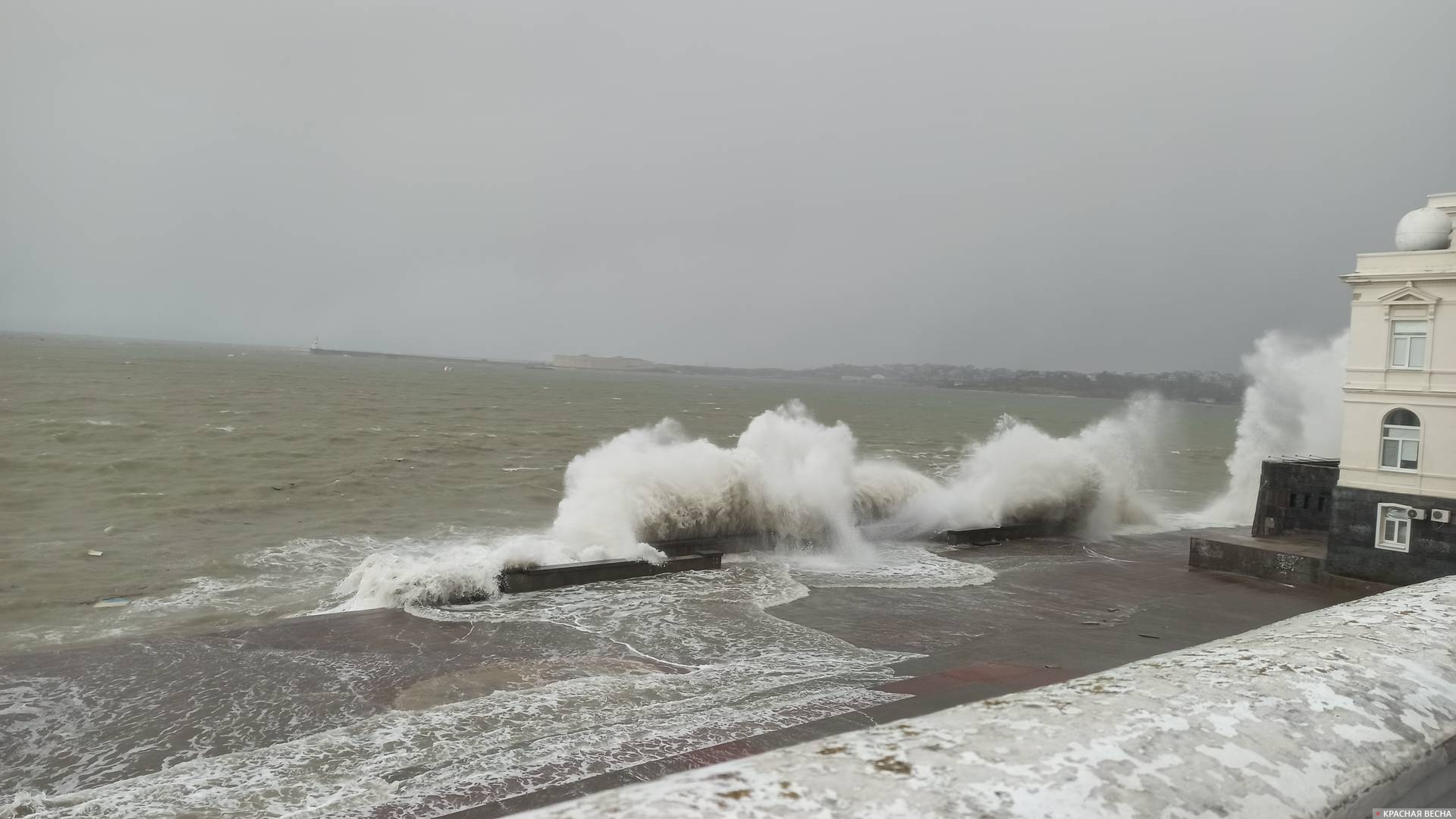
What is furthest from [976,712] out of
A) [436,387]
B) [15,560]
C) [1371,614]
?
[436,387]

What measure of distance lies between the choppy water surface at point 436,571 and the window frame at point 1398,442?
22.7 feet

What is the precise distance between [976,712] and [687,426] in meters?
59.6

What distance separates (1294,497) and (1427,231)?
7.43 meters

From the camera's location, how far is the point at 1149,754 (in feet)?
7.73

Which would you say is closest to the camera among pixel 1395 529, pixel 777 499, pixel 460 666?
pixel 460 666

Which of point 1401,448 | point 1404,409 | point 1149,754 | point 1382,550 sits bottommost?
point 1382,550

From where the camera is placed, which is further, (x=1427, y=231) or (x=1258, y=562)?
(x=1258, y=562)

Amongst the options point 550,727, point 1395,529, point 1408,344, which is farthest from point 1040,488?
point 550,727

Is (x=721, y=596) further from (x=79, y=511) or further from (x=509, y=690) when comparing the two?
(x=79, y=511)

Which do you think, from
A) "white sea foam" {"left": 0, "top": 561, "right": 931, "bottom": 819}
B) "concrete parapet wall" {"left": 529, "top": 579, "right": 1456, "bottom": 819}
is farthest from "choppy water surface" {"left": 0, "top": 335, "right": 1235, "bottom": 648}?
"concrete parapet wall" {"left": 529, "top": 579, "right": 1456, "bottom": 819}

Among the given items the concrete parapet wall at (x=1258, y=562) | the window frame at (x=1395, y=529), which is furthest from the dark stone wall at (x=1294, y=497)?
the window frame at (x=1395, y=529)

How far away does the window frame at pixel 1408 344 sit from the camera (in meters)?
14.4

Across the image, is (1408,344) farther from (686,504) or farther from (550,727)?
(550,727)

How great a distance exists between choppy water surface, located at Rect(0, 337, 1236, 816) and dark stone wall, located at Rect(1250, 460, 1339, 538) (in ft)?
18.4
